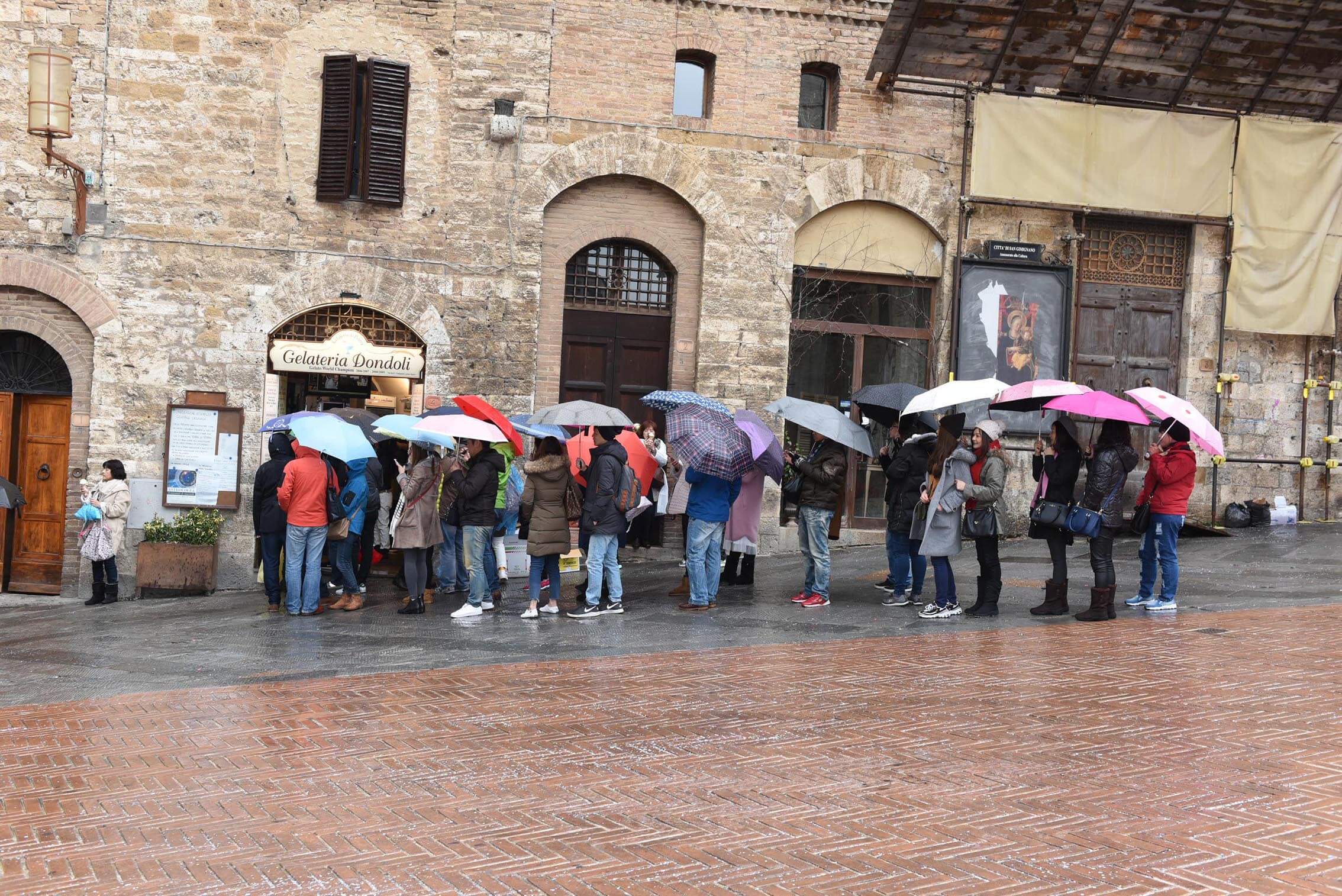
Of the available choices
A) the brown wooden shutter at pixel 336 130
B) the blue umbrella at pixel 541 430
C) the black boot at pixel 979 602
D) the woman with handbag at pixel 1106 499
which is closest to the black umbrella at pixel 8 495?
the blue umbrella at pixel 541 430

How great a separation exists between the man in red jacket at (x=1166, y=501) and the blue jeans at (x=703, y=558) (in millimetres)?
3936

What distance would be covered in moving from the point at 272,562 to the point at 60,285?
566 cm

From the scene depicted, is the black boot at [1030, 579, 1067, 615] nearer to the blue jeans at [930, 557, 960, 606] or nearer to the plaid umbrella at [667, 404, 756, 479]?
the blue jeans at [930, 557, 960, 606]

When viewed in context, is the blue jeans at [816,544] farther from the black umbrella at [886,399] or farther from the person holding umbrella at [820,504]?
the black umbrella at [886,399]

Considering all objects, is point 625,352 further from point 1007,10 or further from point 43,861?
point 43,861

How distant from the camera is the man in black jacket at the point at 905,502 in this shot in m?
12.8

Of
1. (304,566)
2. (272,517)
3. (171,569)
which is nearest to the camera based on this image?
(304,566)

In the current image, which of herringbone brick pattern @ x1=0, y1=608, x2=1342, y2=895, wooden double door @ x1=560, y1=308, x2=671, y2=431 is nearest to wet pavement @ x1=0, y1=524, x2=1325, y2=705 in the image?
herringbone brick pattern @ x1=0, y1=608, x2=1342, y2=895

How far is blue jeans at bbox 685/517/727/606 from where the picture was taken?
1256 cm

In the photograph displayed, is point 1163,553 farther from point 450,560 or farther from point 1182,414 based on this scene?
point 450,560

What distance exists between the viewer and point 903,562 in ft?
42.6

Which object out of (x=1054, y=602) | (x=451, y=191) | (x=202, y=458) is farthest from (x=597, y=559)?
A: (x=451, y=191)

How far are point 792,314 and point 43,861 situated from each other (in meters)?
14.1

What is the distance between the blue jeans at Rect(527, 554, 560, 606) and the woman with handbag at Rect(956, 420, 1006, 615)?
12.6ft
